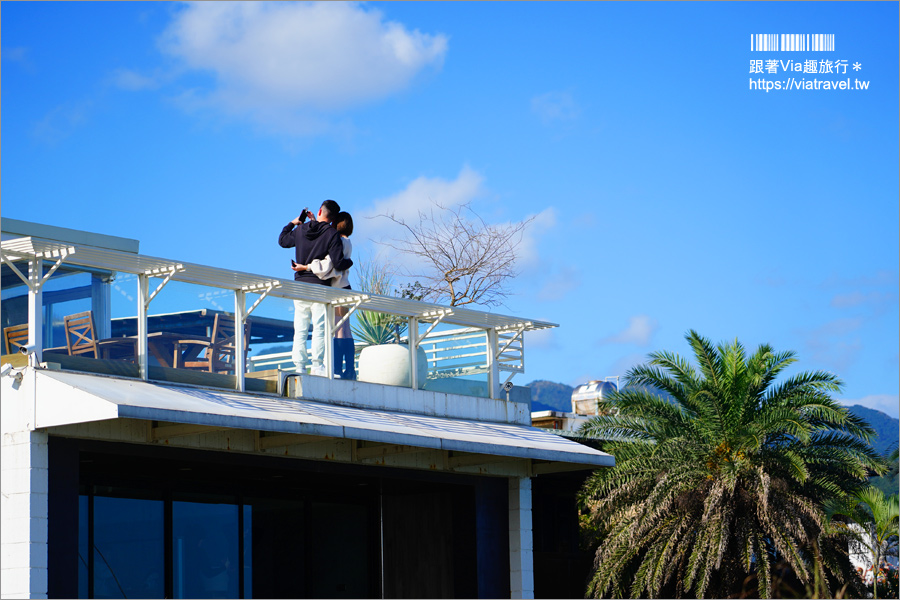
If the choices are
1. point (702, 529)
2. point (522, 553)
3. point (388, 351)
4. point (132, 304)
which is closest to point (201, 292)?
point (132, 304)

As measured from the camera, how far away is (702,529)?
17484mm

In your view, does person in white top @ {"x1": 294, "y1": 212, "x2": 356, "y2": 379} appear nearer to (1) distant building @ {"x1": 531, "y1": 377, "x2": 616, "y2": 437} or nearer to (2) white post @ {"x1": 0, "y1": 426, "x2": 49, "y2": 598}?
(2) white post @ {"x1": 0, "y1": 426, "x2": 49, "y2": 598}

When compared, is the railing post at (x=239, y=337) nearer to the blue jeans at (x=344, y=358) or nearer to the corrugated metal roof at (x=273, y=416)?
the corrugated metal roof at (x=273, y=416)

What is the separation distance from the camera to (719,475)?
699 inches

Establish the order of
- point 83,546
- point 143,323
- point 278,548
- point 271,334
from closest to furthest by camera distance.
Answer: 1. point 143,323
2. point 83,546
3. point 271,334
4. point 278,548

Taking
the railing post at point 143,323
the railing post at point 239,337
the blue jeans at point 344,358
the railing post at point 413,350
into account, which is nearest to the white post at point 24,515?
the railing post at point 143,323

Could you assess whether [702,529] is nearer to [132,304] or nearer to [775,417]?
[775,417]

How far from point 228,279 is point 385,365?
2705mm

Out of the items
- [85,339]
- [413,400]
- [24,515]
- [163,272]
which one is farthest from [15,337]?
[413,400]

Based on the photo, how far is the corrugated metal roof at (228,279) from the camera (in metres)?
12.1

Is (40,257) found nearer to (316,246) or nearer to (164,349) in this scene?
(164,349)

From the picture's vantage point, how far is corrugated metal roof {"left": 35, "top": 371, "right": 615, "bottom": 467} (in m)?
11.4

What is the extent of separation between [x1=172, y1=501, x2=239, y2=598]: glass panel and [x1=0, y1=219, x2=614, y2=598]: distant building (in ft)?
0.07

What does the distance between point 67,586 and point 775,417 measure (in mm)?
10403
